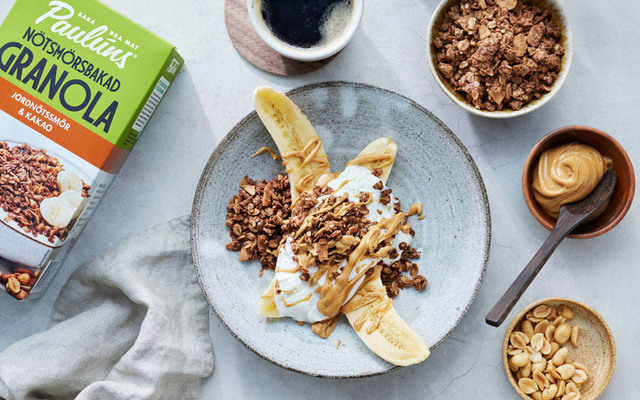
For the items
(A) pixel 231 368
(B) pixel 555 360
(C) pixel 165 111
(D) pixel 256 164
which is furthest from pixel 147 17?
(B) pixel 555 360

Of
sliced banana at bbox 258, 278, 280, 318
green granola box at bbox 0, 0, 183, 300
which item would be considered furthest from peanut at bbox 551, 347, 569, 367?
green granola box at bbox 0, 0, 183, 300

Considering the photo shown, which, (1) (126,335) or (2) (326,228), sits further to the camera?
(1) (126,335)

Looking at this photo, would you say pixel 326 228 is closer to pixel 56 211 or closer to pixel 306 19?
pixel 306 19

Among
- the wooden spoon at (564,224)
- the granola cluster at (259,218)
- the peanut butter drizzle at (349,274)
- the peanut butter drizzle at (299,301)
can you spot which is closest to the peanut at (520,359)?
the wooden spoon at (564,224)

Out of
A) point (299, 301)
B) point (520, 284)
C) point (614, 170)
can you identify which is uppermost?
point (614, 170)

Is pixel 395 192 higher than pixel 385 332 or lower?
higher

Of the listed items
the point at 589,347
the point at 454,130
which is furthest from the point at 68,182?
the point at 589,347

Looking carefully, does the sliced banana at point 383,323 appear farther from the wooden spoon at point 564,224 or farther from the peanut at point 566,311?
the peanut at point 566,311

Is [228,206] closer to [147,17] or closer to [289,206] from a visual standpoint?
[289,206]
